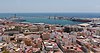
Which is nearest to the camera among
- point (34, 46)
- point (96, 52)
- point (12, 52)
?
point (12, 52)

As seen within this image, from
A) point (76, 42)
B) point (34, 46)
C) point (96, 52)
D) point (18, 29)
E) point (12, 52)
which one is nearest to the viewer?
point (12, 52)

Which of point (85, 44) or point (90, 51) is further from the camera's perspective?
point (85, 44)

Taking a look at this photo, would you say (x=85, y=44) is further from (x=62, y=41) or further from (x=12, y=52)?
(x=12, y=52)

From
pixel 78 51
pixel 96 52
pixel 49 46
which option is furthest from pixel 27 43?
pixel 96 52

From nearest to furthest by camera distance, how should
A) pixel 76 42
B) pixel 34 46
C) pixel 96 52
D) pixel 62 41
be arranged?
pixel 96 52, pixel 34 46, pixel 62 41, pixel 76 42

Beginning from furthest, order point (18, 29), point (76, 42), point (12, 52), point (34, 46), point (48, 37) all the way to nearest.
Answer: point (18, 29) → point (48, 37) → point (76, 42) → point (34, 46) → point (12, 52)

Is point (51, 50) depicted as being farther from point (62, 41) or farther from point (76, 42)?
point (76, 42)

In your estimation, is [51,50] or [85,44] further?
[85,44]

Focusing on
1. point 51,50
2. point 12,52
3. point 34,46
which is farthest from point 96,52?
point 12,52
